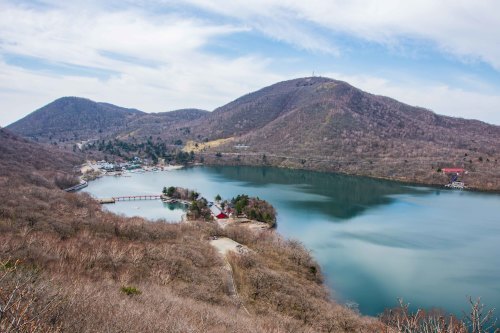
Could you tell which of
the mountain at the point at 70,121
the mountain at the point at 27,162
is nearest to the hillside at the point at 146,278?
the mountain at the point at 27,162

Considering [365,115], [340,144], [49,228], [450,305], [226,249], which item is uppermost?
[365,115]

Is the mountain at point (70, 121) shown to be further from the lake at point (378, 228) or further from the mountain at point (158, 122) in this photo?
the lake at point (378, 228)

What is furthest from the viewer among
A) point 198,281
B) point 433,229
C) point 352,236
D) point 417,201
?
point 417,201

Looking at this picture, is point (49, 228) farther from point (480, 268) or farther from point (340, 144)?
point (340, 144)

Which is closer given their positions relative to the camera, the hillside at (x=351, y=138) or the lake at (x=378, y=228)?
the lake at (x=378, y=228)

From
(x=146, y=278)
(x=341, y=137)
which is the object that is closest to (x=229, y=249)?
(x=146, y=278)

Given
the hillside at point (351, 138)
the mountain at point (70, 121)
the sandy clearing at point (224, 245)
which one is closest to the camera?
the sandy clearing at point (224, 245)

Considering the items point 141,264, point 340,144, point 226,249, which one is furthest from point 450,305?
point 340,144
